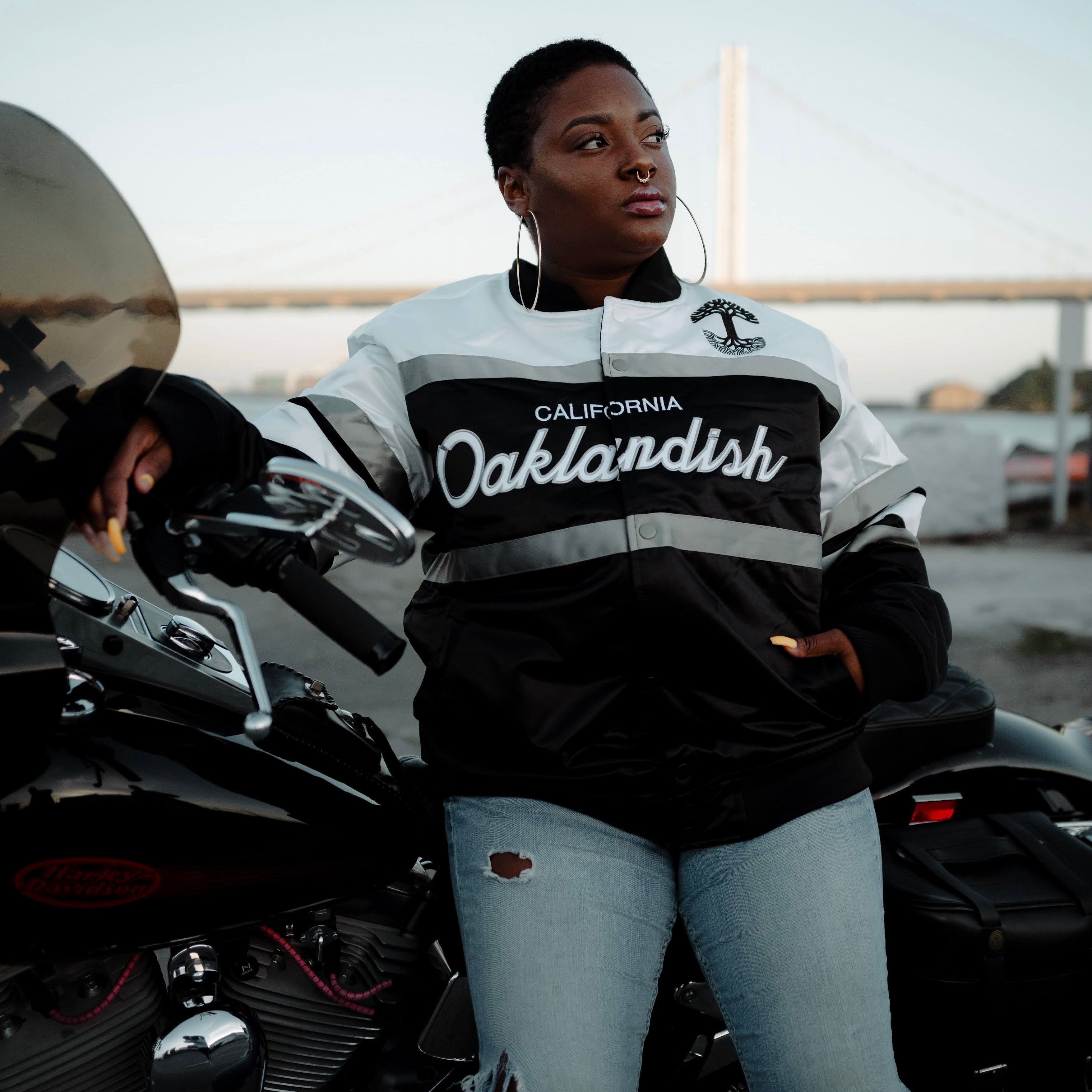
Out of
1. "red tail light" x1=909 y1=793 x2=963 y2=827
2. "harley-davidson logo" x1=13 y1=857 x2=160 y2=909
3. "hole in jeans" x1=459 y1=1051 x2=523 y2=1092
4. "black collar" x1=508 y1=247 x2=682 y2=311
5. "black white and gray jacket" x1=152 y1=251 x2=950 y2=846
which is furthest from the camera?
"red tail light" x1=909 y1=793 x2=963 y2=827

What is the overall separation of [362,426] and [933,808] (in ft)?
3.52

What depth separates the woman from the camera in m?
1.30

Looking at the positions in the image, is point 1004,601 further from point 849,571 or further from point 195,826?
point 195,826

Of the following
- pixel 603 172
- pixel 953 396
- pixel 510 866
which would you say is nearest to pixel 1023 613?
pixel 603 172

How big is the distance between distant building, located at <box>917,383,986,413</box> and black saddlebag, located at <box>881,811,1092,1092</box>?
1268 inches

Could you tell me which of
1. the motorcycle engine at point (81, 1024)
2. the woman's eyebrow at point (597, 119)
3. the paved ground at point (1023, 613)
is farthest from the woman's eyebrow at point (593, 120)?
the paved ground at point (1023, 613)

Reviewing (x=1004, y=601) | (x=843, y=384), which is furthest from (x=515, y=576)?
(x=1004, y=601)

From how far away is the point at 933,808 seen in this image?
171 centimetres

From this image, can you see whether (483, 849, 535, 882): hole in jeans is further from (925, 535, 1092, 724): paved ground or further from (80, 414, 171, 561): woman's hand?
(925, 535, 1092, 724): paved ground

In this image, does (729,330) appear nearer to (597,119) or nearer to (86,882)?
(597,119)

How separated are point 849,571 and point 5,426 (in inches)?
44.1

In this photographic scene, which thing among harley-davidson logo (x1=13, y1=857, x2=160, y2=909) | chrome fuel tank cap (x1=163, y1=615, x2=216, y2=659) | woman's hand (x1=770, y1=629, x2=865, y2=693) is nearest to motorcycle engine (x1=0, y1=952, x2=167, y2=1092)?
harley-davidson logo (x1=13, y1=857, x2=160, y2=909)

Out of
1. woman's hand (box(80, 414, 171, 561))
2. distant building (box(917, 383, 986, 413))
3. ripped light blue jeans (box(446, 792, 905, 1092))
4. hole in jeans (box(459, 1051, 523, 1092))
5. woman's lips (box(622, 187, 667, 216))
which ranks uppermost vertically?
woman's lips (box(622, 187, 667, 216))

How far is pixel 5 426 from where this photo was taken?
2.93ft
